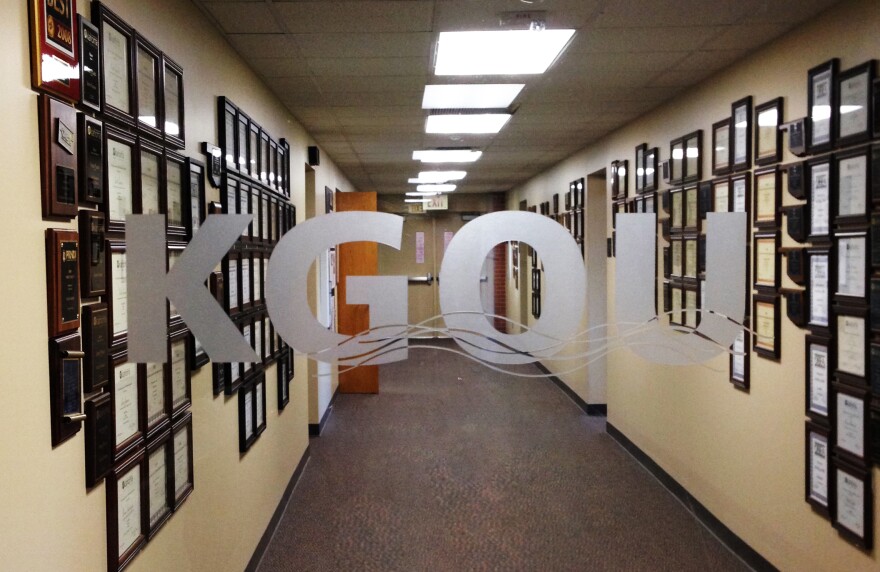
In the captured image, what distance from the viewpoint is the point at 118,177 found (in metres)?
1.04

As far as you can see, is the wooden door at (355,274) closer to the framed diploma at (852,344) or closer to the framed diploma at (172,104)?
the framed diploma at (172,104)

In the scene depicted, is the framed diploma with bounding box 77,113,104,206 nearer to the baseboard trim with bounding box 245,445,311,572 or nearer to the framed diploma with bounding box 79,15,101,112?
the framed diploma with bounding box 79,15,101,112

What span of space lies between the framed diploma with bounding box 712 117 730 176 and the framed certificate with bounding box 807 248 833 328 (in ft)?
1.17

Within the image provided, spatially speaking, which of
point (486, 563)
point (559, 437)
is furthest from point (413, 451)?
point (486, 563)

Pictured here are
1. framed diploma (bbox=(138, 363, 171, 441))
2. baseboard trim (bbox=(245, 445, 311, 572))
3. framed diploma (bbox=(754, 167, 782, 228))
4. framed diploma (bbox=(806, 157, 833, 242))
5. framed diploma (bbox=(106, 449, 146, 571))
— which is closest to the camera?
framed diploma (bbox=(106, 449, 146, 571))

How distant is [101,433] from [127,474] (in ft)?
0.45

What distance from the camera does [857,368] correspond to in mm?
1479

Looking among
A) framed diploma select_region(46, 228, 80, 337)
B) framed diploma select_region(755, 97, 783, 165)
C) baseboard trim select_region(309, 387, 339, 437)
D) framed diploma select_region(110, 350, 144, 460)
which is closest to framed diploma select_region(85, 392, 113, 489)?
framed diploma select_region(110, 350, 144, 460)

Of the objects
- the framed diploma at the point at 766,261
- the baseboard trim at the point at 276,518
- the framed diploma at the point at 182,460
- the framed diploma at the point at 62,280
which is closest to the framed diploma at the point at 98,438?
the framed diploma at the point at 62,280

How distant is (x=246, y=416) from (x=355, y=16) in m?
1.07

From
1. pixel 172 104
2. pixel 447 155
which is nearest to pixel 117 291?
pixel 172 104

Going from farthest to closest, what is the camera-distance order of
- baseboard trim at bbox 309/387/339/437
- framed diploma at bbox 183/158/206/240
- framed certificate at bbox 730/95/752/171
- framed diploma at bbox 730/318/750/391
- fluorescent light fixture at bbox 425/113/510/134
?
baseboard trim at bbox 309/387/339/437 < fluorescent light fixture at bbox 425/113/510/134 < framed diploma at bbox 730/318/750/391 < framed certificate at bbox 730/95/752/171 < framed diploma at bbox 183/158/206/240

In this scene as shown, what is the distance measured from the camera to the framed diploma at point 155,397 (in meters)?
1.15

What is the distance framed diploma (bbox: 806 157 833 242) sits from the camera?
1513 mm
